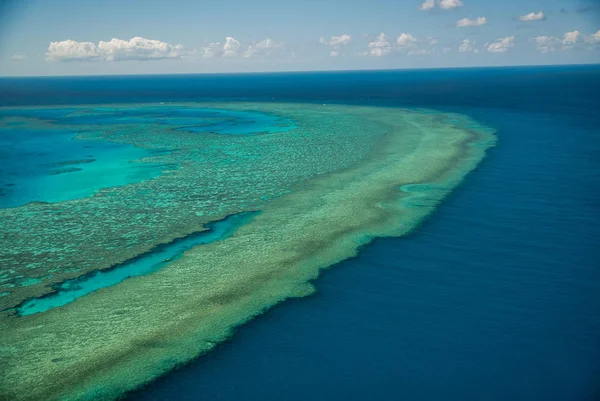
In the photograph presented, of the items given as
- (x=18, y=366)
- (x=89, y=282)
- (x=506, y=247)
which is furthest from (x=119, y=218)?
(x=506, y=247)

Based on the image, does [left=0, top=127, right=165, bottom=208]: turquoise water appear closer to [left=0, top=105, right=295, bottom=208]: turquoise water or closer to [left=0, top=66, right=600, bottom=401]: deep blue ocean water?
[left=0, top=105, right=295, bottom=208]: turquoise water

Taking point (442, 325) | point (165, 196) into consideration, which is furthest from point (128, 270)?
point (442, 325)

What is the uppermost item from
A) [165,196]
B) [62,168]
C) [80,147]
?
[80,147]

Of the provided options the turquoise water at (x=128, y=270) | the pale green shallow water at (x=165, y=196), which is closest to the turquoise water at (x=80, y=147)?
the pale green shallow water at (x=165, y=196)

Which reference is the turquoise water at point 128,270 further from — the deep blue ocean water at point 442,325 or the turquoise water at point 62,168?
the turquoise water at point 62,168

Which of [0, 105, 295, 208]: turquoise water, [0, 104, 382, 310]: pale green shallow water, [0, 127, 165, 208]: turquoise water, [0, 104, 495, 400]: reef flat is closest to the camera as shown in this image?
[0, 104, 495, 400]: reef flat

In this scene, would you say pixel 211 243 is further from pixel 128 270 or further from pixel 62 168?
pixel 62 168

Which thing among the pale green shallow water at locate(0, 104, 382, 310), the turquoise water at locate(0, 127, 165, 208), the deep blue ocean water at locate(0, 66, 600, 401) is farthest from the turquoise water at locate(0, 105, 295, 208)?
the deep blue ocean water at locate(0, 66, 600, 401)
